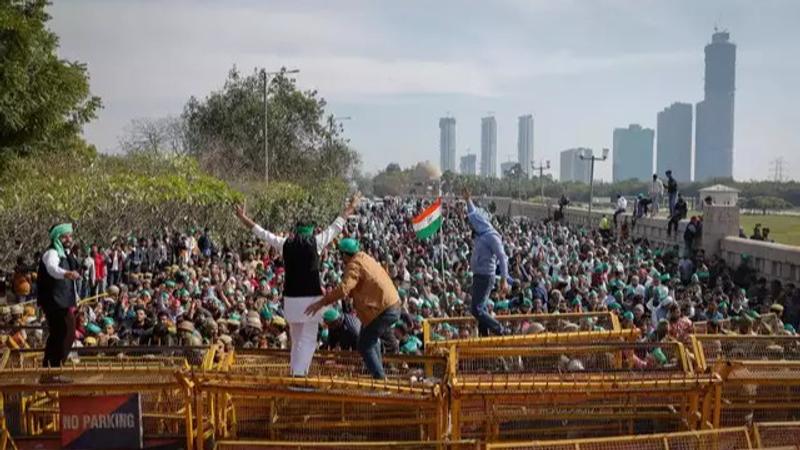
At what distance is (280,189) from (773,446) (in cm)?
4215

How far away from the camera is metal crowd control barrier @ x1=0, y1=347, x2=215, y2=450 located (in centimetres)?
683

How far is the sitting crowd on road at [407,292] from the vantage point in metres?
12.3

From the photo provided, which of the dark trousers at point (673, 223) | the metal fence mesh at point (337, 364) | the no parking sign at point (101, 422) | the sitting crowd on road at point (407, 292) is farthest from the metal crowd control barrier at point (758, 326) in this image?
Result: the dark trousers at point (673, 223)

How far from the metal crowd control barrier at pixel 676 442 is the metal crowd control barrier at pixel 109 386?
2933 millimetres

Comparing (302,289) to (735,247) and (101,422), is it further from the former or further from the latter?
(735,247)

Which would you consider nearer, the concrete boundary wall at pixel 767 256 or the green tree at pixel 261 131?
the concrete boundary wall at pixel 767 256

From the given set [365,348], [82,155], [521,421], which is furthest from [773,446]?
[82,155]

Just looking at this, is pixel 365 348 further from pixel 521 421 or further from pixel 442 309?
pixel 442 309

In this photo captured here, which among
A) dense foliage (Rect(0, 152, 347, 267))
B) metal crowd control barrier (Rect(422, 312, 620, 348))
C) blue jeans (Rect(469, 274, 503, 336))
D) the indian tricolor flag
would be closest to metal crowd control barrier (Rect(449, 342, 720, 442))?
blue jeans (Rect(469, 274, 503, 336))

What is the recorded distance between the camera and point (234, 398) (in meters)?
7.52

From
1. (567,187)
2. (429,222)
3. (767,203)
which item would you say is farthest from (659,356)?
(567,187)

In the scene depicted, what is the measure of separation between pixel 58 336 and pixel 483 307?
4.52 m

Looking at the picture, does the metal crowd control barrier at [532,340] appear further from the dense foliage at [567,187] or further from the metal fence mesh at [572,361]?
the dense foliage at [567,187]

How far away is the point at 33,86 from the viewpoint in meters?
22.7
